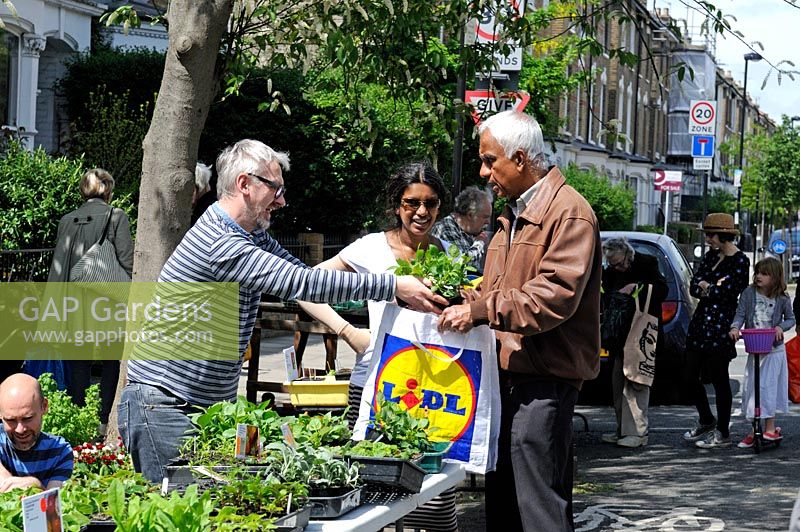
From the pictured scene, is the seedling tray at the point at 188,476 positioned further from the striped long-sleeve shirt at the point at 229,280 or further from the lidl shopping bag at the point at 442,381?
the lidl shopping bag at the point at 442,381

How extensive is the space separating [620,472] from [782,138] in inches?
2089

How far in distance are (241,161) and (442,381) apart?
1216mm

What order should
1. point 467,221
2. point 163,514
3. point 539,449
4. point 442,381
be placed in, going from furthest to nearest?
point 467,221 < point 442,381 < point 539,449 < point 163,514

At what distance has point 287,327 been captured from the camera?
905 centimetres

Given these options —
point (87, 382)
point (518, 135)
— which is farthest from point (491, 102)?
point (518, 135)

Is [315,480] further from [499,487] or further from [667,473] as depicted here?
[667,473]

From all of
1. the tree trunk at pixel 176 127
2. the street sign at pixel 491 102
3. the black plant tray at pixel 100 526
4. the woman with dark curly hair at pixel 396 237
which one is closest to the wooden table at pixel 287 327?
the tree trunk at pixel 176 127

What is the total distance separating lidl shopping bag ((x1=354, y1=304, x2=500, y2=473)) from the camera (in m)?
4.81

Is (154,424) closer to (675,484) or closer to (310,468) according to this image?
(310,468)

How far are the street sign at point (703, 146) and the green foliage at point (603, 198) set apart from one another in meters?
5.89

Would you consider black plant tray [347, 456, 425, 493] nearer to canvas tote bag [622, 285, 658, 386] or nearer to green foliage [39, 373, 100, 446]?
green foliage [39, 373, 100, 446]

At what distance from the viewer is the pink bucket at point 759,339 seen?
1023cm

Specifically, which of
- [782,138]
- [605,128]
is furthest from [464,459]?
[782,138]

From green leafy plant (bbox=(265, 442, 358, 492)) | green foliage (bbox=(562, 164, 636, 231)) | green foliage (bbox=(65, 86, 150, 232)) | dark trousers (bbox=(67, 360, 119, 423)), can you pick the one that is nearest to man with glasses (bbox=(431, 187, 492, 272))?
dark trousers (bbox=(67, 360, 119, 423))
